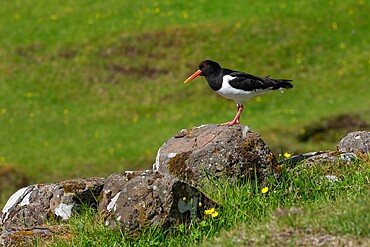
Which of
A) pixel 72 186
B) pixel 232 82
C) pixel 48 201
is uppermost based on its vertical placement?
pixel 232 82

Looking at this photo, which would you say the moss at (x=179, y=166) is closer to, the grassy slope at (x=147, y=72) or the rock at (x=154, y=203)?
the rock at (x=154, y=203)

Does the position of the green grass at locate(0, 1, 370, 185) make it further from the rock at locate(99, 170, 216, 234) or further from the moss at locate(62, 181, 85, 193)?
the rock at locate(99, 170, 216, 234)

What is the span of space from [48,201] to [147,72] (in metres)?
29.2

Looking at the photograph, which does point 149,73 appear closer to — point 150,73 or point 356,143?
point 150,73

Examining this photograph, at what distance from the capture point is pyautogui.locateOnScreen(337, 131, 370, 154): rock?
16672mm

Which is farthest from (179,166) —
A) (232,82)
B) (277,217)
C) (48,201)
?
(277,217)

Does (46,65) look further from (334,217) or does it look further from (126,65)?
(334,217)

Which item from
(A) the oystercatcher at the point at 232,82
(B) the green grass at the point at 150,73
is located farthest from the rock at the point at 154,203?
(B) the green grass at the point at 150,73

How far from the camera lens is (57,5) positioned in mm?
52156

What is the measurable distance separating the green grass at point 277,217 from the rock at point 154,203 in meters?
0.15

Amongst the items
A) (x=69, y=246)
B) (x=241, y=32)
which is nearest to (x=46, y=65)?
(x=241, y=32)

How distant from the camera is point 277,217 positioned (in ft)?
33.2

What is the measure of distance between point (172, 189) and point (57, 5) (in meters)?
42.7

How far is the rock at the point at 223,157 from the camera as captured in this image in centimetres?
1321
